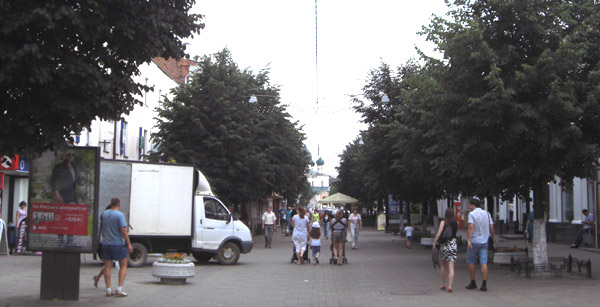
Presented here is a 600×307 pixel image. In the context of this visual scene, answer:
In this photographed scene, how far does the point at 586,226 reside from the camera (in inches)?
1069

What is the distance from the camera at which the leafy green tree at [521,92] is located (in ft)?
50.8

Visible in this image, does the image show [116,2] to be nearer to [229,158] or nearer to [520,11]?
[520,11]

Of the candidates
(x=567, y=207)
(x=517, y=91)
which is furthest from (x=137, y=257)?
(x=567, y=207)

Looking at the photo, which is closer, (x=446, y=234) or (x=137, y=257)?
(x=446, y=234)

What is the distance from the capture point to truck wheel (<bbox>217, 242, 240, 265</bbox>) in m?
21.2

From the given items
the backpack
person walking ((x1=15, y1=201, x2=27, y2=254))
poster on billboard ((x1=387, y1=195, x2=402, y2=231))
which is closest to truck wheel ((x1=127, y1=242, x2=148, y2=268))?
person walking ((x1=15, y1=201, x2=27, y2=254))

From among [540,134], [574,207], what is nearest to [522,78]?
[540,134]

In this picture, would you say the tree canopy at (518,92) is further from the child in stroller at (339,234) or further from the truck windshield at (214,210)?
the truck windshield at (214,210)

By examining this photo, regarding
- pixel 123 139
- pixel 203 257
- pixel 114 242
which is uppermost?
pixel 123 139

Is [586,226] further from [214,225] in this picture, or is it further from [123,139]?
[123,139]

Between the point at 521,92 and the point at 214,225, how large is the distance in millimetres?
9994

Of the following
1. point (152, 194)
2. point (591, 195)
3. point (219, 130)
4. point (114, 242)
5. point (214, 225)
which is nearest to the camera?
point (114, 242)

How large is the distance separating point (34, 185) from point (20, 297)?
2.03 metres

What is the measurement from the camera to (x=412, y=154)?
24.1 m
